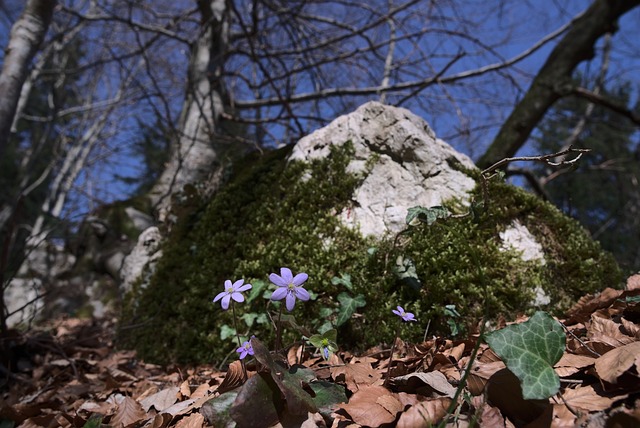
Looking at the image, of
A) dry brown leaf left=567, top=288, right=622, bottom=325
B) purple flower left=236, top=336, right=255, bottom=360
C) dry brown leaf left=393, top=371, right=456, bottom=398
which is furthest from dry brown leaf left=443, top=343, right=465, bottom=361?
purple flower left=236, top=336, right=255, bottom=360

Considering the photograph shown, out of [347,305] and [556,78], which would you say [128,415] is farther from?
[556,78]

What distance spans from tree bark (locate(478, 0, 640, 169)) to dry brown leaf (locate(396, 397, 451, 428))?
14.2ft

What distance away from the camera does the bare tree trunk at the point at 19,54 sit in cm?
234

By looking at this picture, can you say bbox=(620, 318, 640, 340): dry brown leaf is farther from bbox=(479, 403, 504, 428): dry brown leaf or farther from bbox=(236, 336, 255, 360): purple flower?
bbox=(236, 336, 255, 360): purple flower

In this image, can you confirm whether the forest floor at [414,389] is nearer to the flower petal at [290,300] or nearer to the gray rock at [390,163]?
the flower petal at [290,300]

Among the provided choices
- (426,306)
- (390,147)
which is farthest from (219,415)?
(390,147)

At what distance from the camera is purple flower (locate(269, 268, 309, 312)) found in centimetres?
101

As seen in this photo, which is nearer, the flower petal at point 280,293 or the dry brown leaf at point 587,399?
the dry brown leaf at point 587,399

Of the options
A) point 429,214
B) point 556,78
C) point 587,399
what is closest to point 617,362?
point 587,399

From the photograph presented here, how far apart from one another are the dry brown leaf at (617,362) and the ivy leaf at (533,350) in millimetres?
104

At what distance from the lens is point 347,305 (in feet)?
5.72

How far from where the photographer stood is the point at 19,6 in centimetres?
760

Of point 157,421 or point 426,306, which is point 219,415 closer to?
point 157,421

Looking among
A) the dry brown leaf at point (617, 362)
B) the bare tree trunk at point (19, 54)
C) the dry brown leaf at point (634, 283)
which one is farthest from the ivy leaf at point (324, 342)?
the bare tree trunk at point (19, 54)
